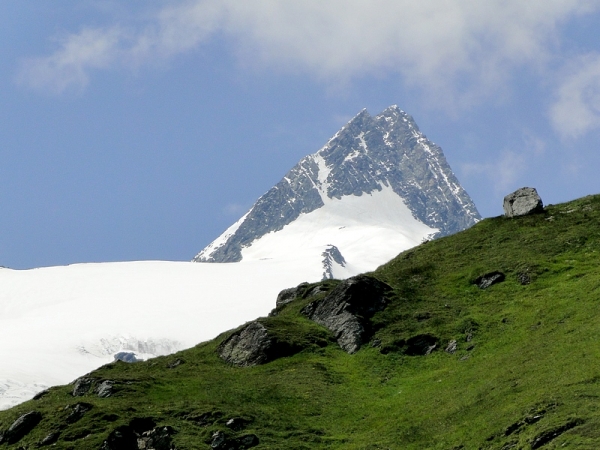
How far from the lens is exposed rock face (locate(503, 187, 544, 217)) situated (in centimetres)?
9281

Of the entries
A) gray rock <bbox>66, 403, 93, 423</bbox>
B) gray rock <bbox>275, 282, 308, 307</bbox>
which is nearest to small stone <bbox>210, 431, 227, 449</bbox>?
gray rock <bbox>66, 403, 93, 423</bbox>

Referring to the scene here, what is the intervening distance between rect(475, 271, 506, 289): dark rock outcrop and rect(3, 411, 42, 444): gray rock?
135 feet

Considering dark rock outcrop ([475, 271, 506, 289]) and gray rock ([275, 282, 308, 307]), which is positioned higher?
gray rock ([275, 282, 308, 307])

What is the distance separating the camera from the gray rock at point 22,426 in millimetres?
56000

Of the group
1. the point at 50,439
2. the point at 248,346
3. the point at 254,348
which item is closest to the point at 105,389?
the point at 50,439

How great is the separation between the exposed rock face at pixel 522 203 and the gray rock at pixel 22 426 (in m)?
57.7

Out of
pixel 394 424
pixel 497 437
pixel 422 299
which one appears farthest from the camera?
pixel 422 299

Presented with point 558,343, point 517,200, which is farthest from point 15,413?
point 517,200

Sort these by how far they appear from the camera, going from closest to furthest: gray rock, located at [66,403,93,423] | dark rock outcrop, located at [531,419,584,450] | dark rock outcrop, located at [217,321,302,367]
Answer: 1. dark rock outcrop, located at [531,419,584,450]
2. gray rock, located at [66,403,93,423]
3. dark rock outcrop, located at [217,321,302,367]

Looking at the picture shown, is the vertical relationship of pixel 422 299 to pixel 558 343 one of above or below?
above

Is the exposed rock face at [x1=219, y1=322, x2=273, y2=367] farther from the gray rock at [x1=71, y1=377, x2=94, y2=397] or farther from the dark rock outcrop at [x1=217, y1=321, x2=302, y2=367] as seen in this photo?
the gray rock at [x1=71, y1=377, x2=94, y2=397]

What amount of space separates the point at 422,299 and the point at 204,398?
25.6m

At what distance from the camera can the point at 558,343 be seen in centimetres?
5559

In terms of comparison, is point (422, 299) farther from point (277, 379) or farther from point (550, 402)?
point (550, 402)
